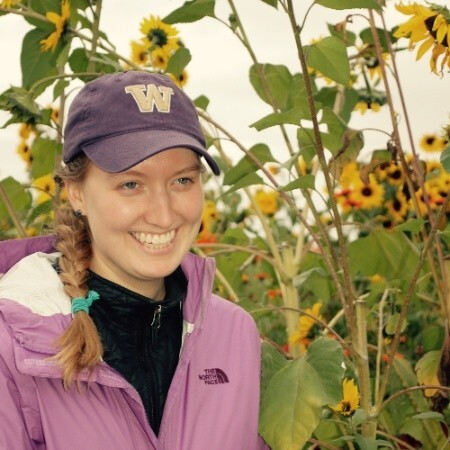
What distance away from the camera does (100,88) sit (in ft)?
4.01

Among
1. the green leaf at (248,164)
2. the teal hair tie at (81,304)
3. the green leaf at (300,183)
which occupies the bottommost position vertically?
the teal hair tie at (81,304)

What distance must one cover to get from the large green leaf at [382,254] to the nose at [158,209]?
0.67 metres

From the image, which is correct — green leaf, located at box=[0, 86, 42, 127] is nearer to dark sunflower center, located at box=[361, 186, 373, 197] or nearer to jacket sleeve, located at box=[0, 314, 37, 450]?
jacket sleeve, located at box=[0, 314, 37, 450]

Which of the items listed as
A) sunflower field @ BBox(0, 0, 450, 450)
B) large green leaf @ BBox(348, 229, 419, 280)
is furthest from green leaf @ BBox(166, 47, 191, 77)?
large green leaf @ BBox(348, 229, 419, 280)

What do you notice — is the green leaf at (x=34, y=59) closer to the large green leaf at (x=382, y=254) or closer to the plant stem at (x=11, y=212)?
the plant stem at (x=11, y=212)

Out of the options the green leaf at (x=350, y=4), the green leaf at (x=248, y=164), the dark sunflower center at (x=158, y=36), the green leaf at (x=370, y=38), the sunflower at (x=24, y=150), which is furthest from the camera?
the sunflower at (x=24, y=150)

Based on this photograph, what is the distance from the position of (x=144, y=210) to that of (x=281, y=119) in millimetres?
208

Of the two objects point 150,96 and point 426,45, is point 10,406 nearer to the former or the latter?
point 150,96

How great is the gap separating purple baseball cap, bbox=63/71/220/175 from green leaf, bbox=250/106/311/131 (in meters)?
0.08

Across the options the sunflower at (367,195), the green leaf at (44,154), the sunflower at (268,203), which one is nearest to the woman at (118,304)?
the green leaf at (44,154)

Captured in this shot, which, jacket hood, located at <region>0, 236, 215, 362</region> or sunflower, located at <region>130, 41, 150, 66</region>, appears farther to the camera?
sunflower, located at <region>130, 41, 150, 66</region>

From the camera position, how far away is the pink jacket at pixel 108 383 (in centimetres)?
114

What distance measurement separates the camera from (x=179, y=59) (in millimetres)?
1622

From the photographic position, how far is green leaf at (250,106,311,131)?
124 cm
